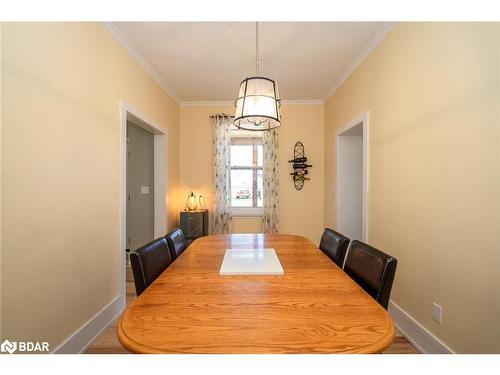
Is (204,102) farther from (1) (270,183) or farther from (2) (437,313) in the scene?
(2) (437,313)

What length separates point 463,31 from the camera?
137cm

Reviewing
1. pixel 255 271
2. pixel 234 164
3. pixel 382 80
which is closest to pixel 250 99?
pixel 255 271

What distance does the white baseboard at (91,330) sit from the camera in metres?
1.56

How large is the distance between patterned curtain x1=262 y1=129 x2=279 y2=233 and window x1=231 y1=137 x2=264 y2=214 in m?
0.29

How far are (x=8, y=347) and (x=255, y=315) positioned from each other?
1.40 m

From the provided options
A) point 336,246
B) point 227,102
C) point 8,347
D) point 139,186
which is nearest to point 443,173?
point 336,246

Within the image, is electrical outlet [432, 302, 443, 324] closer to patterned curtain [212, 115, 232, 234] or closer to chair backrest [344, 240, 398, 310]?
chair backrest [344, 240, 398, 310]

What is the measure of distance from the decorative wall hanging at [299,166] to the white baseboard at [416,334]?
2236 mm

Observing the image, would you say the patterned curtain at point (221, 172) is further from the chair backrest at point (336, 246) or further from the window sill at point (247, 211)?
the chair backrest at point (336, 246)

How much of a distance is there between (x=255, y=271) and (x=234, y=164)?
3137 millimetres

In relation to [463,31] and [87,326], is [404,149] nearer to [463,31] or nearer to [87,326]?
[463,31]

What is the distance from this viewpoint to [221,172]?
3.90m

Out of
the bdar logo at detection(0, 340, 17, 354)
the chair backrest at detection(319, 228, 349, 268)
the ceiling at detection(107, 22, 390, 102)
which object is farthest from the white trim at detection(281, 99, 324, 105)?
the bdar logo at detection(0, 340, 17, 354)

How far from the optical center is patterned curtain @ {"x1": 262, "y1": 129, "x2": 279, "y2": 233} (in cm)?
389
